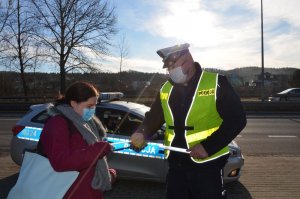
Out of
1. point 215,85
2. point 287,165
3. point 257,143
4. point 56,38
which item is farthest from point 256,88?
point 215,85

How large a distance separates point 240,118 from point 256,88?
49.6m

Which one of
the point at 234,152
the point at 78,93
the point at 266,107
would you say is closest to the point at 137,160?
the point at 234,152

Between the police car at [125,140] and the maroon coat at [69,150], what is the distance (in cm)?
349

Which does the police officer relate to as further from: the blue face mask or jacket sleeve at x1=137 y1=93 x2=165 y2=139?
the blue face mask

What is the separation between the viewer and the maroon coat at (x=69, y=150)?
2668mm

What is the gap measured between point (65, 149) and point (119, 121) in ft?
14.8

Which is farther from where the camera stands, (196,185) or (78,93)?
(196,185)

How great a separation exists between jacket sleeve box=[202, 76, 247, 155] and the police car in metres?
3.37

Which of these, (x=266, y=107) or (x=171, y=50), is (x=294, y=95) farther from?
(x=171, y=50)

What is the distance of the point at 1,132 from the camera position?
48.0 feet

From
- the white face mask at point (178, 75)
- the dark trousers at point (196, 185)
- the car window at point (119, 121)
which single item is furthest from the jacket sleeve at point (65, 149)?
the car window at point (119, 121)

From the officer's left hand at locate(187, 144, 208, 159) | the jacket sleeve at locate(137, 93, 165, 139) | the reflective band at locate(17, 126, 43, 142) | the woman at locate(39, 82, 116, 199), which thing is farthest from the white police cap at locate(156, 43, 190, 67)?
the reflective band at locate(17, 126, 43, 142)

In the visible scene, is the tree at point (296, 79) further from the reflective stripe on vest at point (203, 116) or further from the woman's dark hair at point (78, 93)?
the woman's dark hair at point (78, 93)

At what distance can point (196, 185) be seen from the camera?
10.4 feet
